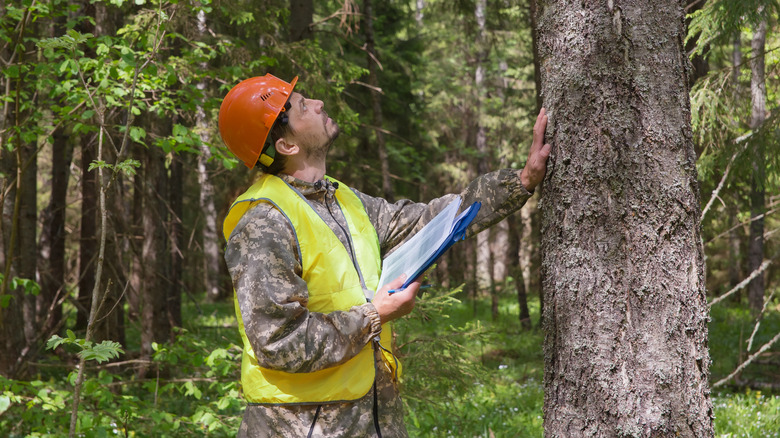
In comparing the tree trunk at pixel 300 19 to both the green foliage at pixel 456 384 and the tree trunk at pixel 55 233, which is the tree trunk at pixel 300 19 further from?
the tree trunk at pixel 55 233

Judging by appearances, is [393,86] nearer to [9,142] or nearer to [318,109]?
[9,142]

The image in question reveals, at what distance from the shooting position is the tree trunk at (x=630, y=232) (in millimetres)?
2285

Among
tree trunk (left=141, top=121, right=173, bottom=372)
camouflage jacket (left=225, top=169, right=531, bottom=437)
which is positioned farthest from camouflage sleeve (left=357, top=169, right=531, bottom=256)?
tree trunk (left=141, top=121, right=173, bottom=372)

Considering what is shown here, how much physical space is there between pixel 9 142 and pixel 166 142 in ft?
4.66

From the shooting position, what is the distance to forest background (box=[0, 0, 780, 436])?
4.83 metres

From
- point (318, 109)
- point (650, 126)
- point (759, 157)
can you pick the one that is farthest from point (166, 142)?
point (759, 157)

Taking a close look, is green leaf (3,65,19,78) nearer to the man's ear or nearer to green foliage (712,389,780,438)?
the man's ear

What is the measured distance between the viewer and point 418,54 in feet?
57.1

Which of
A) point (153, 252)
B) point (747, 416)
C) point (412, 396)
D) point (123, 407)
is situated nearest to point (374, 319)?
point (412, 396)

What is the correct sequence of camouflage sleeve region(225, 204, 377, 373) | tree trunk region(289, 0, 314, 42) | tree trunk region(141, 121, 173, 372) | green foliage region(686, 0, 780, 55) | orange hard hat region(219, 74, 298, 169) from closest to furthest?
camouflage sleeve region(225, 204, 377, 373) < orange hard hat region(219, 74, 298, 169) < green foliage region(686, 0, 780, 55) < tree trunk region(141, 121, 173, 372) < tree trunk region(289, 0, 314, 42)

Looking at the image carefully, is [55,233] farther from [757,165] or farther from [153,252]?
[757,165]

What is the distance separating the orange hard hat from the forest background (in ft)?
3.06

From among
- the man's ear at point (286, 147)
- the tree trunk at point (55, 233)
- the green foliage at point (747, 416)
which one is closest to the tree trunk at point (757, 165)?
the green foliage at point (747, 416)

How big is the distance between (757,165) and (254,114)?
5.16 meters
